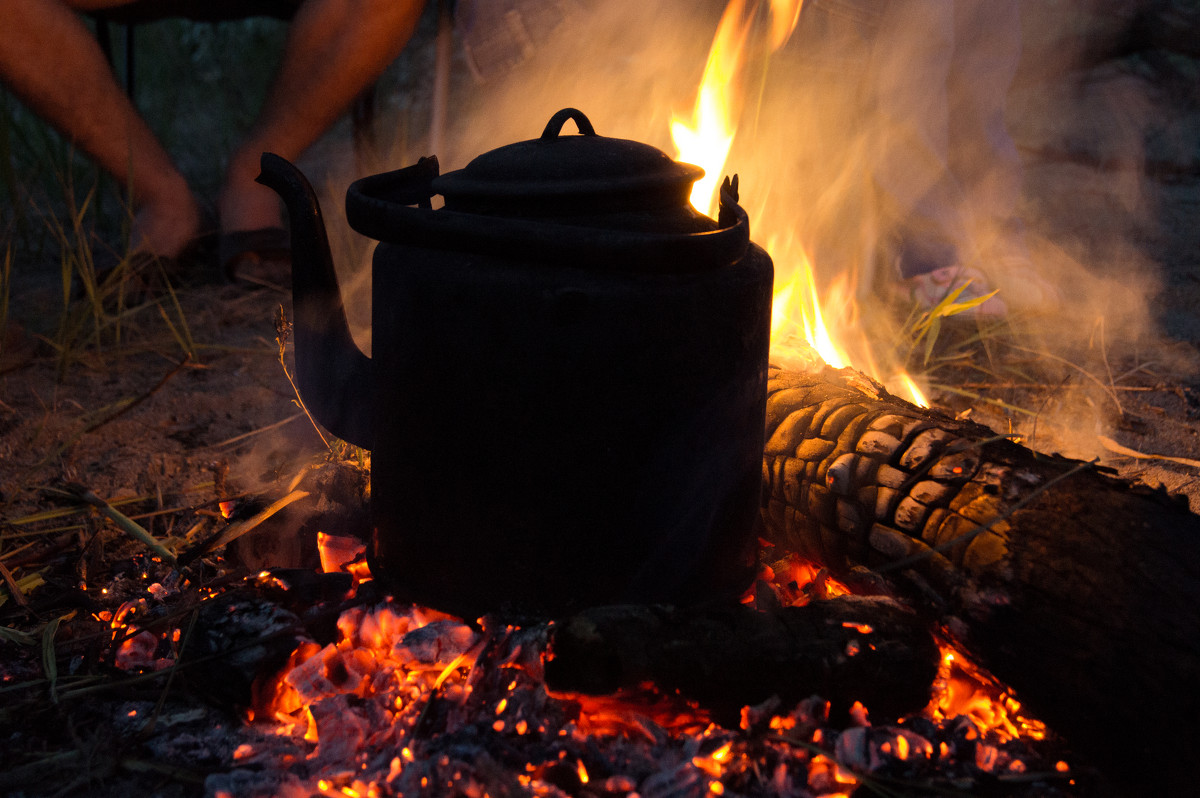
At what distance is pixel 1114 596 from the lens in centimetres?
115

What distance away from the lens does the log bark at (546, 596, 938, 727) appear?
1155 mm

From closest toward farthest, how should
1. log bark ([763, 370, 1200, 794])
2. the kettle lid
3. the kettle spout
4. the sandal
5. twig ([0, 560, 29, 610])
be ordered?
log bark ([763, 370, 1200, 794]) → the kettle lid → the kettle spout → twig ([0, 560, 29, 610]) → the sandal

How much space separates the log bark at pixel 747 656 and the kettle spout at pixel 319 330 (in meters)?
0.58

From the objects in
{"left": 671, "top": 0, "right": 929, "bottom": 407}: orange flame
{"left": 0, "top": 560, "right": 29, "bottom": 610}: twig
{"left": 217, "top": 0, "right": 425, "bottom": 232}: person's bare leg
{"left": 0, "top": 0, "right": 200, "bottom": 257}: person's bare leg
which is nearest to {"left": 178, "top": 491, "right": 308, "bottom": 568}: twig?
{"left": 0, "top": 560, "right": 29, "bottom": 610}: twig

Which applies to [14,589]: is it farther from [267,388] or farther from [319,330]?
[267,388]

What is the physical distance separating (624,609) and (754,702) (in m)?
0.24

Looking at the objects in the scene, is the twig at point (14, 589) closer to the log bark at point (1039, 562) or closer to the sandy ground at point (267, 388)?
the sandy ground at point (267, 388)

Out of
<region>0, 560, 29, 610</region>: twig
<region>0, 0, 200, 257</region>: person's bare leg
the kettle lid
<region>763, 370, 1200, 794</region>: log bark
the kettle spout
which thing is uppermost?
<region>0, 0, 200, 257</region>: person's bare leg

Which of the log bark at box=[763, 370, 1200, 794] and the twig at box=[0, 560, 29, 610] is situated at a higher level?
the log bark at box=[763, 370, 1200, 794]

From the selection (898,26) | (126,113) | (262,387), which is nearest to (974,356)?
(898,26)

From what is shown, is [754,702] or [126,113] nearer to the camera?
[754,702]

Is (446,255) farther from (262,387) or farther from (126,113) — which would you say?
(126,113)

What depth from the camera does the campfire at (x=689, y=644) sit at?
113 centimetres

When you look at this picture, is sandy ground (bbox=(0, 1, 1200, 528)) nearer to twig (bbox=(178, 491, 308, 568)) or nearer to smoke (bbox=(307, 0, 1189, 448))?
smoke (bbox=(307, 0, 1189, 448))
